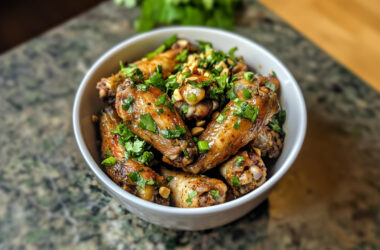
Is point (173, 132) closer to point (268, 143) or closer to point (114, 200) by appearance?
point (268, 143)

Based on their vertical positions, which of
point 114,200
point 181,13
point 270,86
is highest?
point 270,86

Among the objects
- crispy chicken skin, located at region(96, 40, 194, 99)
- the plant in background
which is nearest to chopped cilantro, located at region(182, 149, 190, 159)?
crispy chicken skin, located at region(96, 40, 194, 99)

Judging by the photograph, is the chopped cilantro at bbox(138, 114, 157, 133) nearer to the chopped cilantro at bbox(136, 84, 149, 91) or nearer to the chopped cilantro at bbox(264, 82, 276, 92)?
the chopped cilantro at bbox(136, 84, 149, 91)

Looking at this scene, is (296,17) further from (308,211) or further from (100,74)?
(100,74)

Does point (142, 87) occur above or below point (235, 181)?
above

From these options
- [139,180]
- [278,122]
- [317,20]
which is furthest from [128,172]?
[317,20]

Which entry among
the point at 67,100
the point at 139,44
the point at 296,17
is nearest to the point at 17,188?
the point at 67,100
